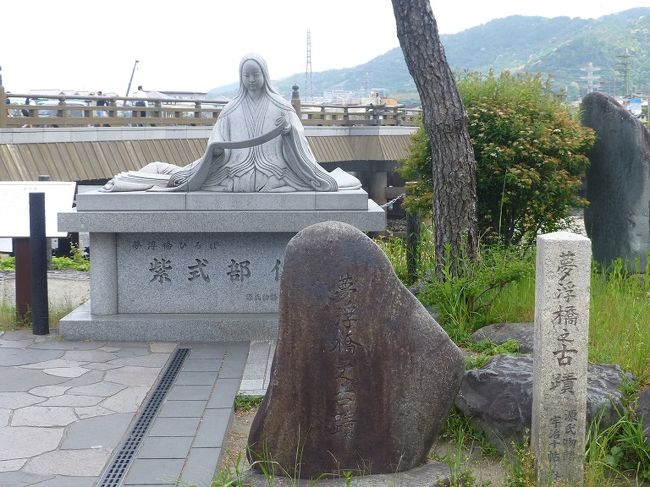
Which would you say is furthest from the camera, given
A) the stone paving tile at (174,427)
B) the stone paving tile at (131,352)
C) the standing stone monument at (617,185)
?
the standing stone monument at (617,185)

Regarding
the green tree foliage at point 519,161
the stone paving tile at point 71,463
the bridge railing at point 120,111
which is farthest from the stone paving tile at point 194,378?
the bridge railing at point 120,111

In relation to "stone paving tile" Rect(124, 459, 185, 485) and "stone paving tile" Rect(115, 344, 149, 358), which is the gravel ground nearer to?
"stone paving tile" Rect(115, 344, 149, 358)

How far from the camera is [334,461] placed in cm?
438

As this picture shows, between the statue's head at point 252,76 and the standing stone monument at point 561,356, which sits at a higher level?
the statue's head at point 252,76

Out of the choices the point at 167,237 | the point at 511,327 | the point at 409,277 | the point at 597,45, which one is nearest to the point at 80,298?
the point at 167,237

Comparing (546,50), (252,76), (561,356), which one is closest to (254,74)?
(252,76)

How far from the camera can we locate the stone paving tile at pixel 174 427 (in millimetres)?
5285

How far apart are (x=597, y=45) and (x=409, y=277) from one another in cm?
9888

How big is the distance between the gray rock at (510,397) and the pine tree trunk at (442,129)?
2.60m

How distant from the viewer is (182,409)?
18.9ft

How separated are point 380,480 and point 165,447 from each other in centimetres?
145

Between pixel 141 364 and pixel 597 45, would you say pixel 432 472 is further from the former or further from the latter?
pixel 597 45

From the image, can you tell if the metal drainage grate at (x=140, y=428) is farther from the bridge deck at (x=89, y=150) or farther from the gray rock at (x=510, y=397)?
the bridge deck at (x=89, y=150)

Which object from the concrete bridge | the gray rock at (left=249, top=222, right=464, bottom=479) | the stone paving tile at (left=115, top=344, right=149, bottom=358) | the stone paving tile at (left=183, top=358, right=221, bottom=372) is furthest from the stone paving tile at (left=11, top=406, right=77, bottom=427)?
the concrete bridge
